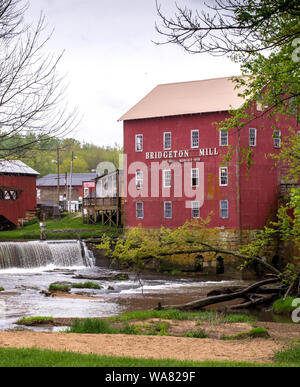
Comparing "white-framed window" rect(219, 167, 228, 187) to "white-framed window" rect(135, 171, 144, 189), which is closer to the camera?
"white-framed window" rect(219, 167, 228, 187)

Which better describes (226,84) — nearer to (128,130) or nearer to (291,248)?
(128,130)

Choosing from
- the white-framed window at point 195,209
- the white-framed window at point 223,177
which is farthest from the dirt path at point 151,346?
the white-framed window at point 195,209

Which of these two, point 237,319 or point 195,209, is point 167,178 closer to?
point 195,209

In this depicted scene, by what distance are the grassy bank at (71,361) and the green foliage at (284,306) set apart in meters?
11.4

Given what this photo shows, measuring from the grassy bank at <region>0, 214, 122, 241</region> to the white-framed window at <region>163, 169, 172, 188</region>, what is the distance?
19.8ft

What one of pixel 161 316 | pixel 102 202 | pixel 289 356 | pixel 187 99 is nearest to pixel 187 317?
pixel 161 316

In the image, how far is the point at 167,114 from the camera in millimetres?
46375

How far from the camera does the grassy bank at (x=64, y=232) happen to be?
164ft

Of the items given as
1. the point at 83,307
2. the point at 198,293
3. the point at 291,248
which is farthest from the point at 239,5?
the point at 291,248

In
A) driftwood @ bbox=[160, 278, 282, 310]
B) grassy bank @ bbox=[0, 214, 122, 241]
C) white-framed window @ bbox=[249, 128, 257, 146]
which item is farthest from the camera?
grassy bank @ bbox=[0, 214, 122, 241]

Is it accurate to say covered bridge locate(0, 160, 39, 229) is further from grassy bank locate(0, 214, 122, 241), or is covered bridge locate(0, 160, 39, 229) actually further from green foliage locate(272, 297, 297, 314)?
green foliage locate(272, 297, 297, 314)

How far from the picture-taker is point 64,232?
170 feet

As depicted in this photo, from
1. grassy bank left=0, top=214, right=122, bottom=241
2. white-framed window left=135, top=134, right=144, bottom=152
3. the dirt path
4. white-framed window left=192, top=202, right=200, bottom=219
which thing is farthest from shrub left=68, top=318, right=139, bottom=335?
grassy bank left=0, top=214, right=122, bottom=241

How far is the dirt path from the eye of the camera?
39.2 feet
